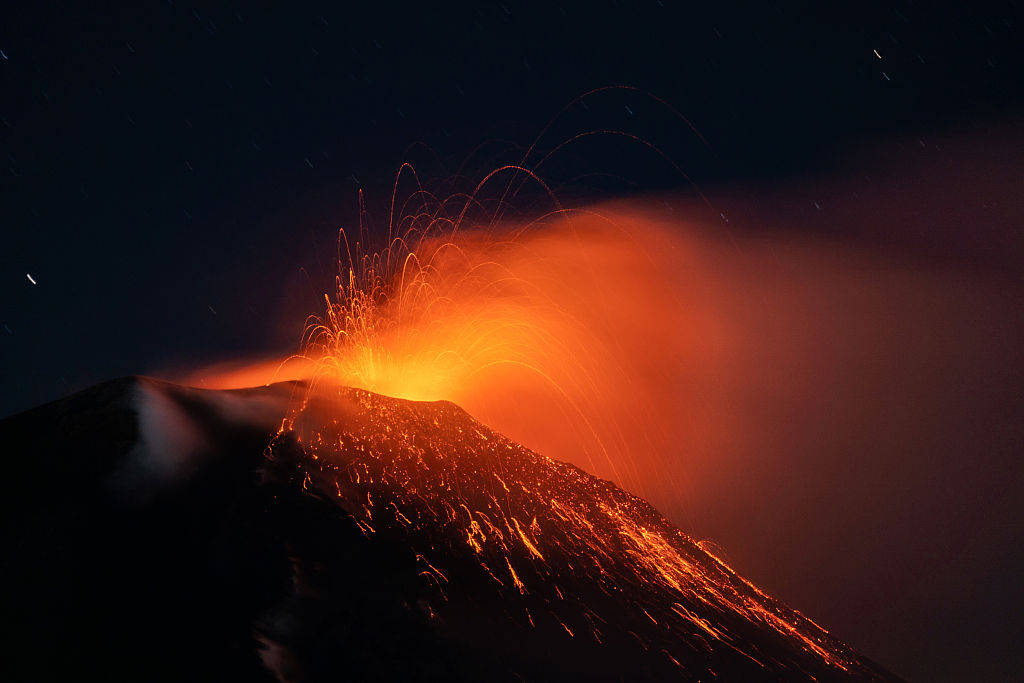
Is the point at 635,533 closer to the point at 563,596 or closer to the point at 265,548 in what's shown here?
the point at 563,596

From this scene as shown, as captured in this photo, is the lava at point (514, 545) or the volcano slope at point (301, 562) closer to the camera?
the volcano slope at point (301, 562)

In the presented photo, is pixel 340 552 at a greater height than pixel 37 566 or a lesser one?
greater

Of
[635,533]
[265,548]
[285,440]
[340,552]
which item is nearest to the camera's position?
[265,548]

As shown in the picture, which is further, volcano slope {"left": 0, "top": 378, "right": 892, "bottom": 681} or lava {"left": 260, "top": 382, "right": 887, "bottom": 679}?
lava {"left": 260, "top": 382, "right": 887, "bottom": 679}

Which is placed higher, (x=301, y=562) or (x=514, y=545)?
(x=514, y=545)

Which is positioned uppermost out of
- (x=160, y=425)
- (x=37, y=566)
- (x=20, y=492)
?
(x=160, y=425)

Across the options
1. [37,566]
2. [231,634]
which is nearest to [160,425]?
[37,566]

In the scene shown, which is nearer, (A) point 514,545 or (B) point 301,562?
(B) point 301,562

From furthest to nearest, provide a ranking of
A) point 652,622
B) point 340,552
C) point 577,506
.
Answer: point 577,506
point 652,622
point 340,552
